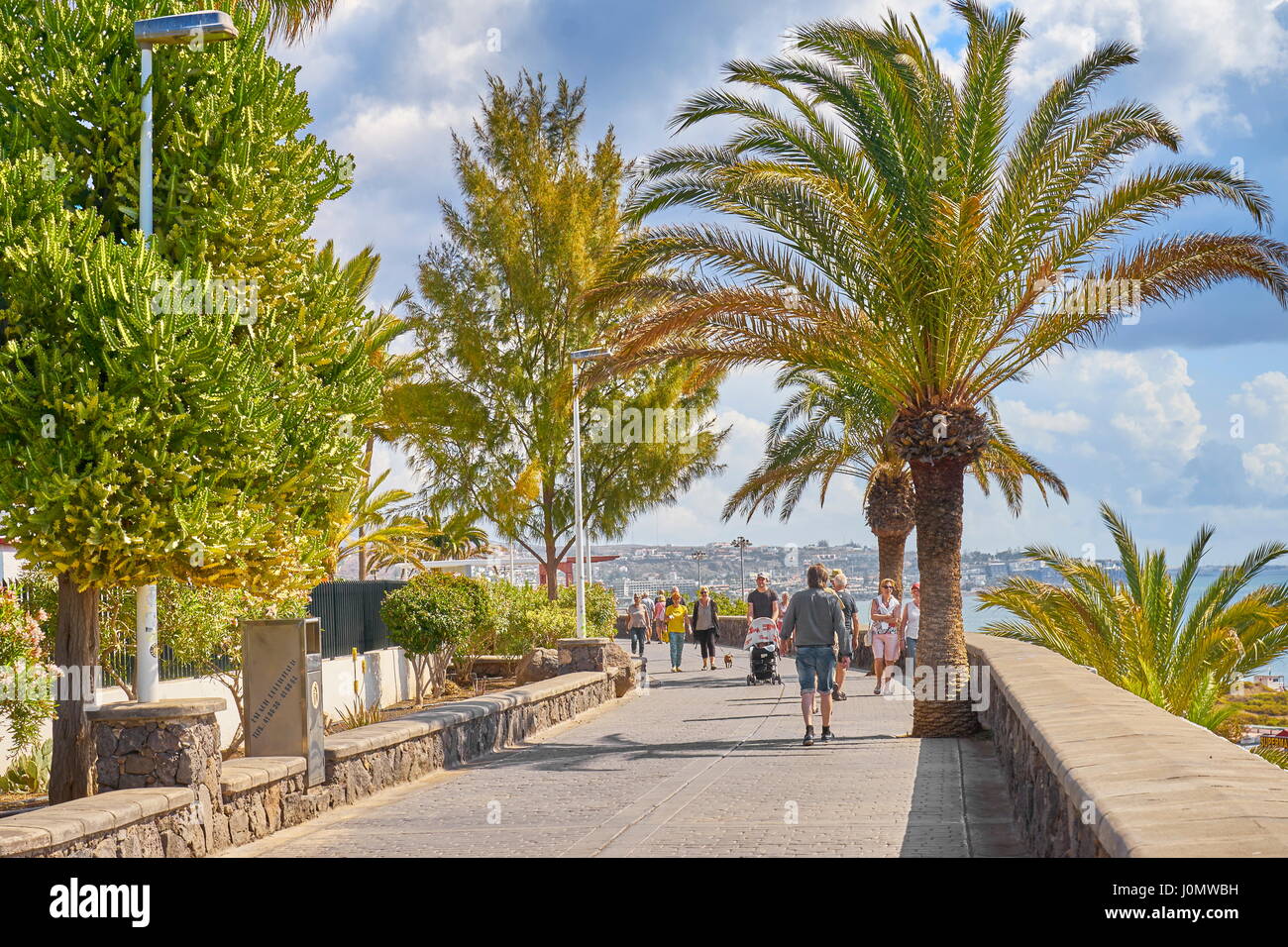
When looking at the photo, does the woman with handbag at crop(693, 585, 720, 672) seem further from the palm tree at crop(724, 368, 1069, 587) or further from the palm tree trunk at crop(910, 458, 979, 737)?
the palm tree trunk at crop(910, 458, 979, 737)

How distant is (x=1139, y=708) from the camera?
7637 mm

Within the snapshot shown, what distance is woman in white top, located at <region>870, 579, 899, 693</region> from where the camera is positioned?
67.8 ft

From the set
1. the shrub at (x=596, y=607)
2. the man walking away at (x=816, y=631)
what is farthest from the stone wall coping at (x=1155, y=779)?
the shrub at (x=596, y=607)

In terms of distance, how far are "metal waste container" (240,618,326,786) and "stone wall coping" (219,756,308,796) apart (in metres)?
0.18

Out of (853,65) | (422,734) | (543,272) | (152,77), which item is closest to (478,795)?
(422,734)

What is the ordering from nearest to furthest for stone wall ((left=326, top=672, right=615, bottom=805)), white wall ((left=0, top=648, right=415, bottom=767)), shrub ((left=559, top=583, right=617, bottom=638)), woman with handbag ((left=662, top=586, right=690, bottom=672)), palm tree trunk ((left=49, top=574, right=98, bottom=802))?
palm tree trunk ((left=49, top=574, right=98, bottom=802)), stone wall ((left=326, top=672, right=615, bottom=805)), white wall ((left=0, top=648, right=415, bottom=767)), woman with handbag ((left=662, top=586, right=690, bottom=672)), shrub ((left=559, top=583, right=617, bottom=638))

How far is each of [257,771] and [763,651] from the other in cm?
1487

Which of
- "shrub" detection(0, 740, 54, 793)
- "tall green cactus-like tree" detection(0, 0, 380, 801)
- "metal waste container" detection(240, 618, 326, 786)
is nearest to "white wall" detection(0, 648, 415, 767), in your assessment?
"shrub" detection(0, 740, 54, 793)

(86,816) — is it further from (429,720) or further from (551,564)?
(551,564)

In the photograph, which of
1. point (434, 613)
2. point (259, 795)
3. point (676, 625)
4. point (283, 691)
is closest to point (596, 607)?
point (676, 625)

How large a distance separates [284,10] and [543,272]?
1252 centimetres

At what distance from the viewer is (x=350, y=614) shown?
19.4 m

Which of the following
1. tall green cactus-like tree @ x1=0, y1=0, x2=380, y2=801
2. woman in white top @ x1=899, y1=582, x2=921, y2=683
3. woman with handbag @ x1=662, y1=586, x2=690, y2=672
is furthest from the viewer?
woman with handbag @ x1=662, y1=586, x2=690, y2=672

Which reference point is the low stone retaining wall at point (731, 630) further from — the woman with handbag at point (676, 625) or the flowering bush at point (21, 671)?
the flowering bush at point (21, 671)
